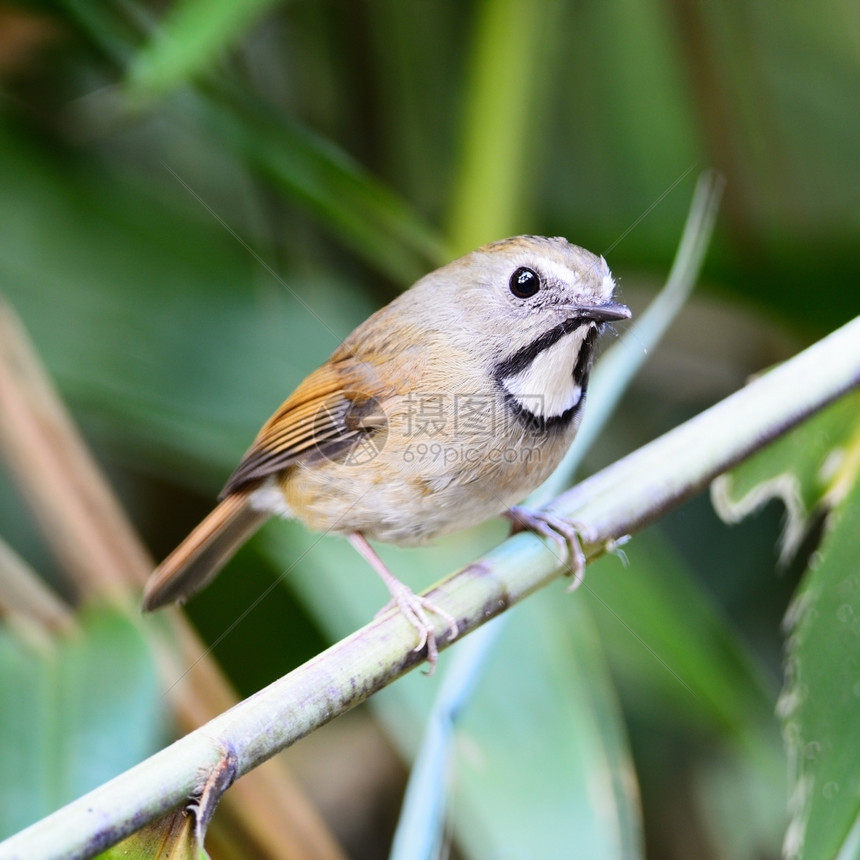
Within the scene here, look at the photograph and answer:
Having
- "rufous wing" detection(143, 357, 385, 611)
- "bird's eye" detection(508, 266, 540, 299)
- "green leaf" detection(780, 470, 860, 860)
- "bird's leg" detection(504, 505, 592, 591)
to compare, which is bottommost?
"green leaf" detection(780, 470, 860, 860)

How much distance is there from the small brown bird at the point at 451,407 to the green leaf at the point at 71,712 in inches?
6.3

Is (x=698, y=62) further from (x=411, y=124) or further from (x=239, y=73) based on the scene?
(x=239, y=73)

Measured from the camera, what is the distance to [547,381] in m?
1.94

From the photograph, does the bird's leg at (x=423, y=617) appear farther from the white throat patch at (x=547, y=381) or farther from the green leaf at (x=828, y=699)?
the green leaf at (x=828, y=699)

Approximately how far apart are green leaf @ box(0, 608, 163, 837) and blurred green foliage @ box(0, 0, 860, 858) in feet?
1.41

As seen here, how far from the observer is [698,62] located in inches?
119

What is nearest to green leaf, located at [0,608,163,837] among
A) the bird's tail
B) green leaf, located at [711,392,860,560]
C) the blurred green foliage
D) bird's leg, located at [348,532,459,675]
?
the bird's tail

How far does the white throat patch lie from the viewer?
193 cm

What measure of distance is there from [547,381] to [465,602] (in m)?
0.64

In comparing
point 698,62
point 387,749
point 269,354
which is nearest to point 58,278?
point 269,354

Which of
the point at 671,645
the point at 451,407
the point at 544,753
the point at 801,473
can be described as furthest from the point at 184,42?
the point at 671,645

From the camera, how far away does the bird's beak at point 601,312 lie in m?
1.76

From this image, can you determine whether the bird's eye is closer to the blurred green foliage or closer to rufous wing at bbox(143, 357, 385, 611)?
rufous wing at bbox(143, 357, 385, 611)

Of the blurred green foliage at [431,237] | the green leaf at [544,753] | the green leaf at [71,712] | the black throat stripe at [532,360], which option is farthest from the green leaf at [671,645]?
the green leaf at [71,712]
